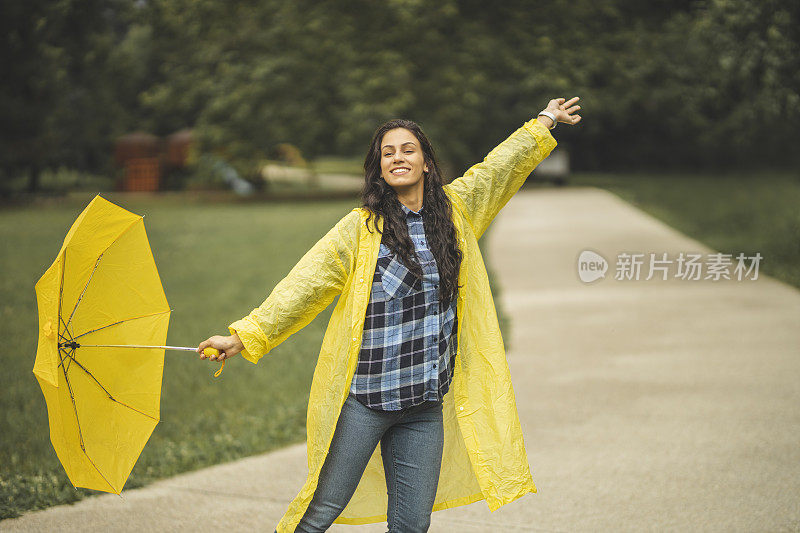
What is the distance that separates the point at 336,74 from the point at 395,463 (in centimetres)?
2221

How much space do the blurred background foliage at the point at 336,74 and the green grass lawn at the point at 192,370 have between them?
3774 mm

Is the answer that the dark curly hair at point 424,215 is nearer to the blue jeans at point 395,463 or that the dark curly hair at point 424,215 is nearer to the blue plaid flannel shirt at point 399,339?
the blue plaid flannel shirt at point 399,339

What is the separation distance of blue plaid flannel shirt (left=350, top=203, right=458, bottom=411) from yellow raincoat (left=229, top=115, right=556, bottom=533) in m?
0.04

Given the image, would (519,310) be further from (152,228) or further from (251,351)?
(152,228)

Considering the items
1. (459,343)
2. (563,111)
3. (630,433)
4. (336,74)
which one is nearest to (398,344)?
(459,343)

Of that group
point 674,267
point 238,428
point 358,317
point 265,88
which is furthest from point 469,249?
point 265,88

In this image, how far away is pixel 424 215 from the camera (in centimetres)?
291

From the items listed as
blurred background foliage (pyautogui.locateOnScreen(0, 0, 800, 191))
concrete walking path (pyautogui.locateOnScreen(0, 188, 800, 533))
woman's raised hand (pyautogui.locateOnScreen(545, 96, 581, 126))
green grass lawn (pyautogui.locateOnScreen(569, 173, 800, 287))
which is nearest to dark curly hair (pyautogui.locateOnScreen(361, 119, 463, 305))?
woman's raised hand (pyautogui.locateOnScreen(545, 96, 581, 126))

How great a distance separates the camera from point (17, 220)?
61.6 ft

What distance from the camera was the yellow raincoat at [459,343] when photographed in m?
2.77

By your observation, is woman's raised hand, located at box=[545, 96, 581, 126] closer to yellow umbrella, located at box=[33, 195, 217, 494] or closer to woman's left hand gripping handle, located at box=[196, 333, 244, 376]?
woman's left hand gripping handle, located at box=[196, 333, 244, 376]

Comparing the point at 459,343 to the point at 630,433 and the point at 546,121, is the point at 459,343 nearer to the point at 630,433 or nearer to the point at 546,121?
the point at 546,121

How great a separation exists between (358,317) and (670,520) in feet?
6.42

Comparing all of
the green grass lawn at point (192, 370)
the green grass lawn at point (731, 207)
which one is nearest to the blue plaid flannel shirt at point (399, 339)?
the green grass lawn at point (192, 370)
